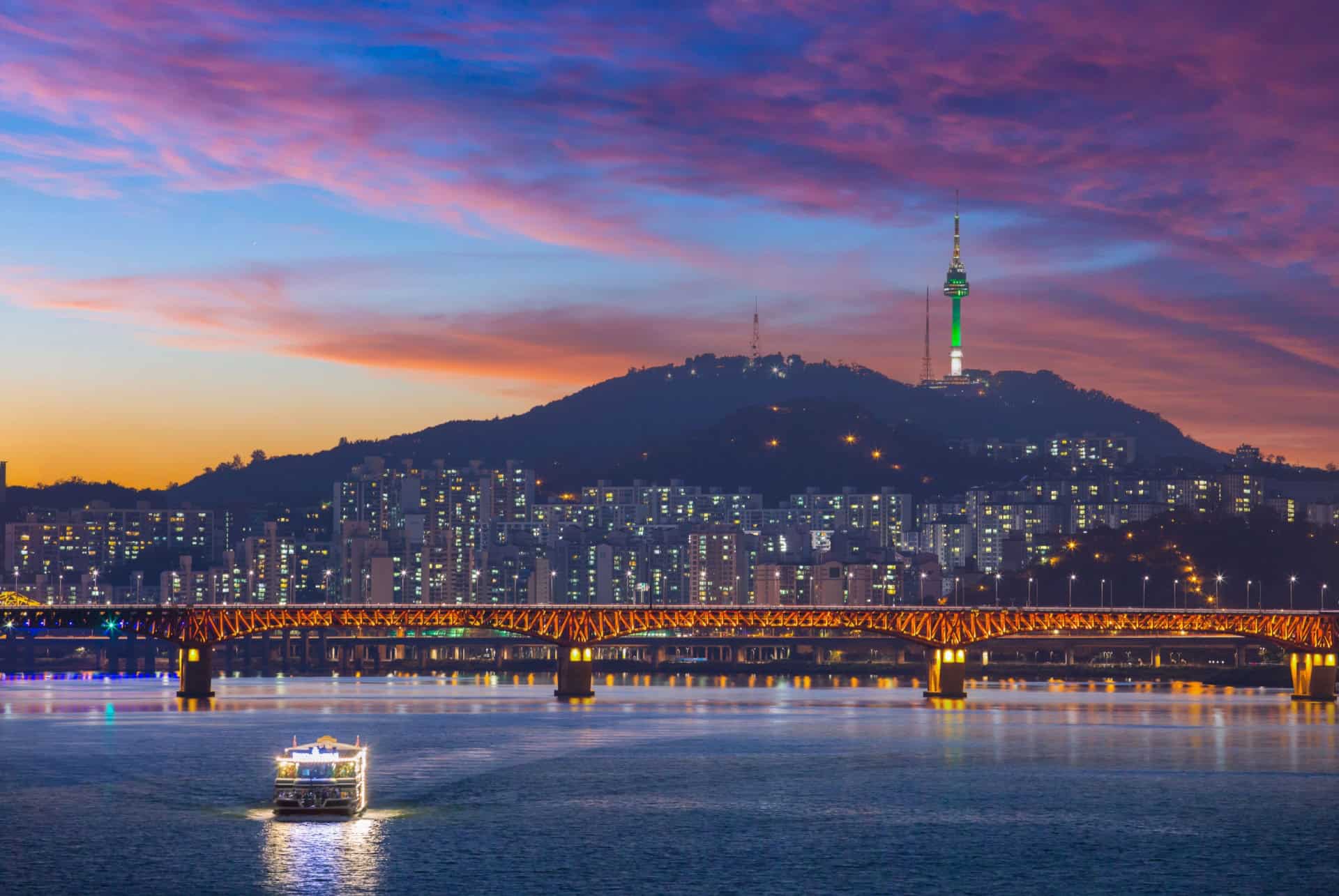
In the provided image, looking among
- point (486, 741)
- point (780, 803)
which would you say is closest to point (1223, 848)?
point (780, 803)

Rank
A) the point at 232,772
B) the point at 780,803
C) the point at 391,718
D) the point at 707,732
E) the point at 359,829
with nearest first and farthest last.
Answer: the point at 359,829
the point at 780,803
the point at 232,772
the point at 707,732
the point at 391,718

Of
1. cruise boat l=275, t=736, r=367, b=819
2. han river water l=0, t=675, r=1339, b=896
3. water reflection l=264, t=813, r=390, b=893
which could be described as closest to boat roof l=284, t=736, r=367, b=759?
cruise boat l=275, t=736, r=367, b=819

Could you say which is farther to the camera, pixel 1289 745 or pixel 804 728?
pixel 804 728

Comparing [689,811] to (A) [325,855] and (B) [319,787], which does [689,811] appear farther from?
(A) [325,855]

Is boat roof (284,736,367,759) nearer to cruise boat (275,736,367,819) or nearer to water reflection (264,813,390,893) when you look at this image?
cruise boat (275,736,367,819)

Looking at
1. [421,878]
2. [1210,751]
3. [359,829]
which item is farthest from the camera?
[1210,751]

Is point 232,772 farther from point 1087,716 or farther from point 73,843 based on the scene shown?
point 1087,716
